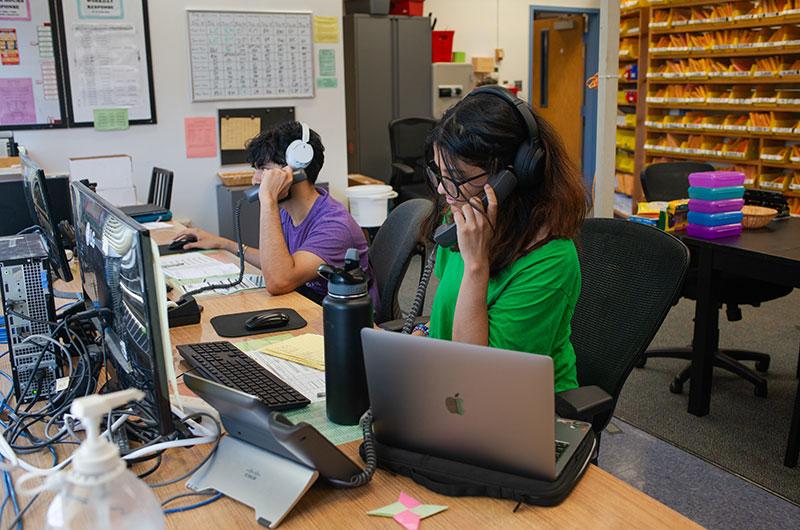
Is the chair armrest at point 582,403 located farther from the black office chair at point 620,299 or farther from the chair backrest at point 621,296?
the chair backrest at point 621,296

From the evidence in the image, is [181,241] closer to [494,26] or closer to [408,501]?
[408,501]

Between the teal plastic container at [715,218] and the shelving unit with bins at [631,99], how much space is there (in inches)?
157

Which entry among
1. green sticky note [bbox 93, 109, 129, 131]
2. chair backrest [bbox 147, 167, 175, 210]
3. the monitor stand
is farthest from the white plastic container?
the monitor stand

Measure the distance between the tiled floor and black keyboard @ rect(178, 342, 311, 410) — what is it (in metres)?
1.42

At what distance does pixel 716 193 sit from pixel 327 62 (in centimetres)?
258

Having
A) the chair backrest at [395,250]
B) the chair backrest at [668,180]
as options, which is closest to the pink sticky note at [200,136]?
the chair backrest at [395,250]

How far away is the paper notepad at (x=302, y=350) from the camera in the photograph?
168 centimetres

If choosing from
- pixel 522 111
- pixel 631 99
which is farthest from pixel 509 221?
pixel 631 99

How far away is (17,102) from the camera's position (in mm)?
3979

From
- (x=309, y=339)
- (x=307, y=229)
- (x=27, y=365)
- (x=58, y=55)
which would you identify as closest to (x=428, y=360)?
(x=309, y=339)

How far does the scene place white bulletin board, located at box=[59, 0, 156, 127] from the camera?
402 cm

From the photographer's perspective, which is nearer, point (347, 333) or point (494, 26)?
point (347, 333)

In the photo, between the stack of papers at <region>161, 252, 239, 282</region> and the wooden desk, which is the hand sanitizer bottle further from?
the stack of papers at <region>161, 252, 239, 282</region>

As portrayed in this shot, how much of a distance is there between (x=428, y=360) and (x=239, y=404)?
0.95ft
